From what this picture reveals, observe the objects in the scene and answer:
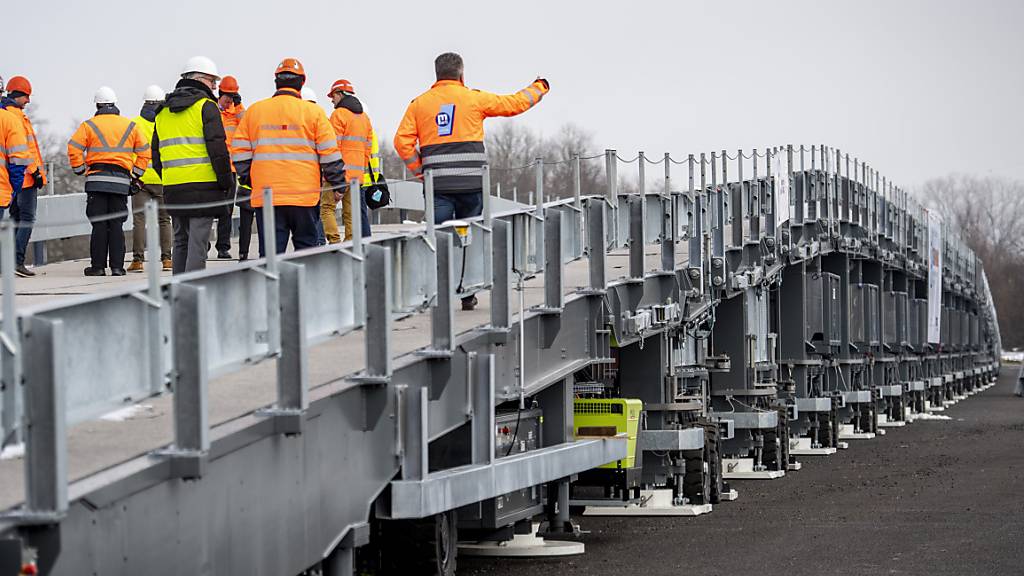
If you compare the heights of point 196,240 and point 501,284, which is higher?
point 196,240

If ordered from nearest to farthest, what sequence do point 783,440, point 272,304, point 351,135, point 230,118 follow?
point 272,304
point 351,135
point 230,118
point 783,440

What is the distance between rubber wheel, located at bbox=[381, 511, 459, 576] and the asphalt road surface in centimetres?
192

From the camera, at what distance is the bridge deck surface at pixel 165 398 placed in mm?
7500

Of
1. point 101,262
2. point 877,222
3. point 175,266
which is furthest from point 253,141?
point 877,222

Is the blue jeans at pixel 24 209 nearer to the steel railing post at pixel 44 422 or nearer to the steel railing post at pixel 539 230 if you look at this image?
the steel railing post at pixel 539 230

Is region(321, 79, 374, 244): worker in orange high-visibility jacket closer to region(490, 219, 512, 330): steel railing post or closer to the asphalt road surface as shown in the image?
the asphalt road surface

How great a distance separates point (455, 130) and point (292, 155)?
6.22 ft

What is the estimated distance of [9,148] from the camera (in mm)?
17172

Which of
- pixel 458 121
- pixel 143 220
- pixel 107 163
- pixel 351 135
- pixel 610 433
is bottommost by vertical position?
pixel 610 433

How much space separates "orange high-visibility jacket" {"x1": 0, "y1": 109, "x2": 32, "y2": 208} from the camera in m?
17.1

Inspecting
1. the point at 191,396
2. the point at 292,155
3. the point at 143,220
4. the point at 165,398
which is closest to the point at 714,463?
the point at 143,220

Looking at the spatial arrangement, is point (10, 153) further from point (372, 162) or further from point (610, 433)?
point (610, 433)

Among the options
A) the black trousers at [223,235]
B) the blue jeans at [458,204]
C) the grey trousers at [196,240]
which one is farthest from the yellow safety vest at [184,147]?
the black trousers at [223,235]

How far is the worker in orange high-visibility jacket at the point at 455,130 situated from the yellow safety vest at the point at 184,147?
1.95m
